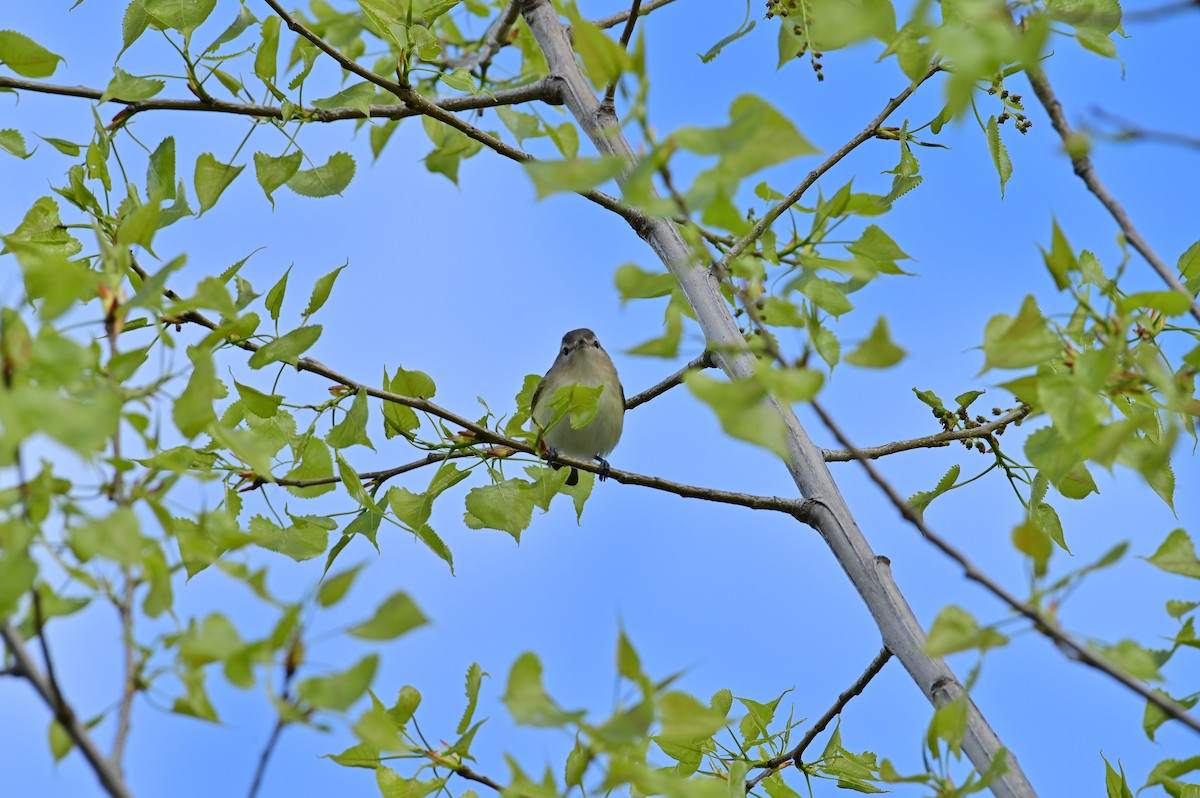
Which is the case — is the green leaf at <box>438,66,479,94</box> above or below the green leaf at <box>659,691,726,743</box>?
above

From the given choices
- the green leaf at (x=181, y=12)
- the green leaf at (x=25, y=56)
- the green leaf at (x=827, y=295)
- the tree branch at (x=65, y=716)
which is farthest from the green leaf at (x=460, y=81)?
the tree branch at (x=65, y=716)

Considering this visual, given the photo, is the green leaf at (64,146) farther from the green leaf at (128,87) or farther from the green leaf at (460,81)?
the green leaf at (460,81)

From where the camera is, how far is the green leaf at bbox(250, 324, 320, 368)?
9.32 feet

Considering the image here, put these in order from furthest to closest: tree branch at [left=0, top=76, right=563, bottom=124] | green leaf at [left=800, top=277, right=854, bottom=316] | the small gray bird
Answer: the small gray bird, tree branch at [left=0, top=76, right=563, bottom=124], green leaf at [left=800, top=277, right=854, bottom=316]

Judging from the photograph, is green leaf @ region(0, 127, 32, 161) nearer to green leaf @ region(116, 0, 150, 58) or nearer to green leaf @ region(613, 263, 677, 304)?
green leaf @ region(116, 0, 150, 58)

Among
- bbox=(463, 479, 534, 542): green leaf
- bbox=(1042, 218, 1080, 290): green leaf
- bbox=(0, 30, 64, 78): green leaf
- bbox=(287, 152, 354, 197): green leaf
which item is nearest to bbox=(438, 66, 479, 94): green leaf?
bbox=(287, 152, 354, 197): green leaf

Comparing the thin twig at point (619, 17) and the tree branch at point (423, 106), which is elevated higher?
the thin twig at point (619, 17)

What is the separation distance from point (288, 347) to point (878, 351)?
1588 mm

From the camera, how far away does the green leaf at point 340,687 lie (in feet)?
5.66

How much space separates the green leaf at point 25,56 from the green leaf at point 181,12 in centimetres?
33

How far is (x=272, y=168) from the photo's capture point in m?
3.60

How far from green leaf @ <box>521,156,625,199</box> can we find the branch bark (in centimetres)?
81

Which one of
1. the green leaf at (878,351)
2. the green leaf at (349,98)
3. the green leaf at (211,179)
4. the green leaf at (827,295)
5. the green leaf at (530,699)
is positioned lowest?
the green leaf at (530,699)

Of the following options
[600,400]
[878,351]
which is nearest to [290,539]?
[878,351]
